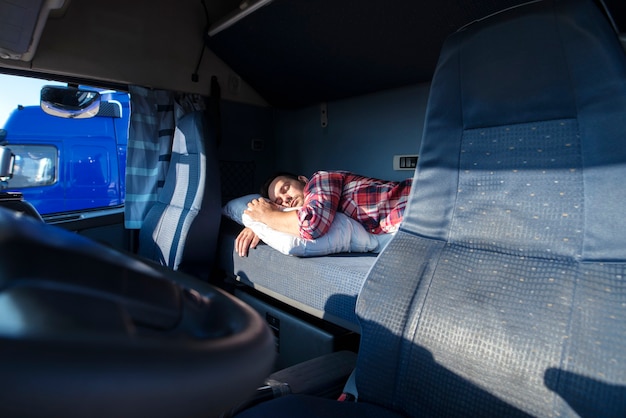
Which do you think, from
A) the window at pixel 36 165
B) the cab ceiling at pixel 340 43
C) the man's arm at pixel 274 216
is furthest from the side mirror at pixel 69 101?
the window at pixel 36 165

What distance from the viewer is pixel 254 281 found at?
78.2 inches

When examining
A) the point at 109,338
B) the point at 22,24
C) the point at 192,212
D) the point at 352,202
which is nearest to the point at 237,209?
the point at 192,212

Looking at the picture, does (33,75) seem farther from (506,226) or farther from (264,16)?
(506,226)

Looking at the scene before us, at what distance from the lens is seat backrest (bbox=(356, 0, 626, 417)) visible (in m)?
0.76

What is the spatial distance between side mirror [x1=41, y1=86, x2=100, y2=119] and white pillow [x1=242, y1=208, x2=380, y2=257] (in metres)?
1.26

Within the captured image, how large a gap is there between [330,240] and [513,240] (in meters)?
0.97

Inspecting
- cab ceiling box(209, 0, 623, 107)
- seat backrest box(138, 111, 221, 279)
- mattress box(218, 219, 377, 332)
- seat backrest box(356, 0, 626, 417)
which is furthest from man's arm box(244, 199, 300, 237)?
cab ceiling box(209, 0, 623, 107)

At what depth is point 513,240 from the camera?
0.90 meters

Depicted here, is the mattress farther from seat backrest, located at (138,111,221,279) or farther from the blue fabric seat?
the blue fabric seat

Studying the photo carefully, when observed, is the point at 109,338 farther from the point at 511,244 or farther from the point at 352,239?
the point at 352,239

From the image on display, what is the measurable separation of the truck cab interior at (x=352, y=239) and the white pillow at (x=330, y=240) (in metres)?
0.01

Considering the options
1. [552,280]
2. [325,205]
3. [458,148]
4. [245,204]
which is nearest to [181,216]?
[245,204]

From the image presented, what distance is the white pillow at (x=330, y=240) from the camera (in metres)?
1.75

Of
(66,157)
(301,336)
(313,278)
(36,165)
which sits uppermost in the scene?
(66,157)
